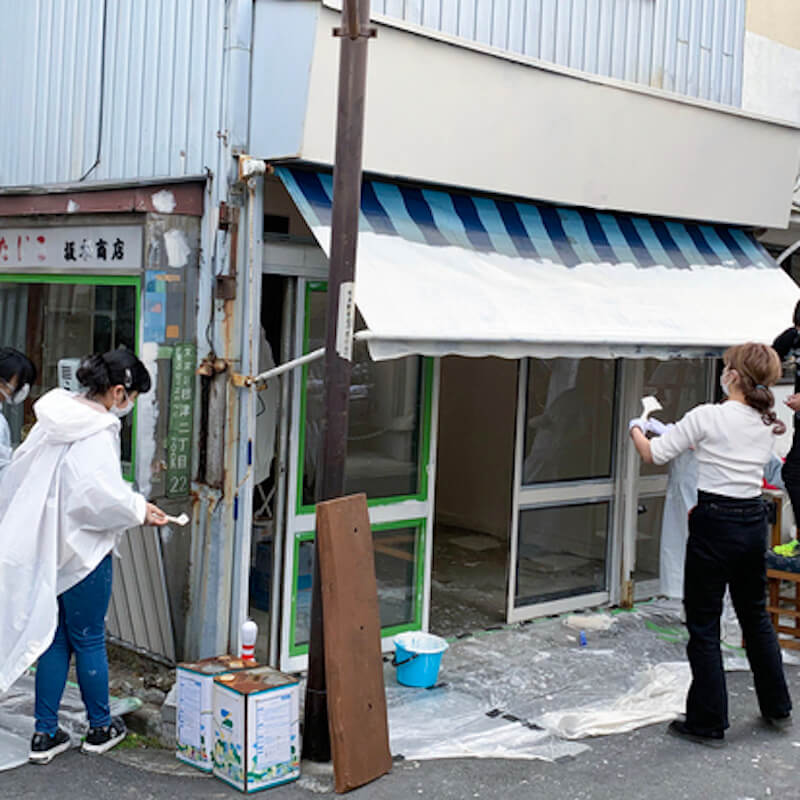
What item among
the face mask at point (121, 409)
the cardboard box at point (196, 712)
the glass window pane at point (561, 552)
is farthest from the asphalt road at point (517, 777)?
the glass window pane at point (561, 552)

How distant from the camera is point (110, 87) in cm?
625

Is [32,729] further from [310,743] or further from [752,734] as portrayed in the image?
[752,734]

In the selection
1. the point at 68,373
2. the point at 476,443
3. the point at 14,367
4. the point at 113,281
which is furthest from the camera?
the point at 476,443

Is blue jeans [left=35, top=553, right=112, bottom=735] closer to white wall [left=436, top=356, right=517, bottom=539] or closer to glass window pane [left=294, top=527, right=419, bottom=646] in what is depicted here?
glass window pane [left=294, top=527, right=419, bottom=646]

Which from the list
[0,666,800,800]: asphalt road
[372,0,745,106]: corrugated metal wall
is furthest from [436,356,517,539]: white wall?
[0,666,800,800]: asphalt road

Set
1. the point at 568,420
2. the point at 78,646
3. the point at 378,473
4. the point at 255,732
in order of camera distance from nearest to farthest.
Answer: the point at 255,732 < the point at 78,646 < the point at 378,473 < the point at 568,420

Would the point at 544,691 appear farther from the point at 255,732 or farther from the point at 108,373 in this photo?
the point at 108,373

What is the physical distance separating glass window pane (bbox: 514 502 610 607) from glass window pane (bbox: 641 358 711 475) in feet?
2.04

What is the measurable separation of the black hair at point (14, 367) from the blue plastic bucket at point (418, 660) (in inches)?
98.0

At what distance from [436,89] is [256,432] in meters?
2.16

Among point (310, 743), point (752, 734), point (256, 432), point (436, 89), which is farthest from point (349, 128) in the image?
point (752, 734)

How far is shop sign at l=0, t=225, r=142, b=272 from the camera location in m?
5.95

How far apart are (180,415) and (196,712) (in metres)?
1.57

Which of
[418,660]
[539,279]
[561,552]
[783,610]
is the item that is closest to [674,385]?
[561,552]
